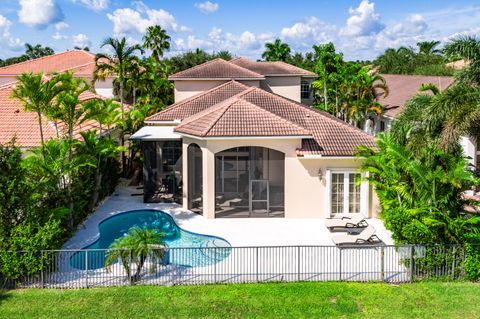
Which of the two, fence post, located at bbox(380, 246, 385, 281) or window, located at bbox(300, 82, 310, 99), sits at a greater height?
window, located at bbox(300, 82, 310, 99)

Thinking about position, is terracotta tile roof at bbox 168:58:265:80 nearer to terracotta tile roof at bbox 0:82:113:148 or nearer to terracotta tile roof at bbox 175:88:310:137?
terracotta tile roof at bbox 0:82:113:148

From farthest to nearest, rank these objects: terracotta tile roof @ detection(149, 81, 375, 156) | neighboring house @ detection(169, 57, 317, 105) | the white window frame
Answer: neighboring house @ detection(169, 57, 317, 105)
the white window frame
terracotta tile roof @ detection(149, 81, 375, 156)

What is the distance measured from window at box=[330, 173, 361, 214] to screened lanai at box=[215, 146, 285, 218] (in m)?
3.22

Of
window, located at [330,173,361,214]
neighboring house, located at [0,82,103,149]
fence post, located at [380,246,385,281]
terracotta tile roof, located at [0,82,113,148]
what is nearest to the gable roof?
terracotta tile roof, located at [0,82,113,148]

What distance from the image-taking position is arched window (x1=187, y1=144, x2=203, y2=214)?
100 ft

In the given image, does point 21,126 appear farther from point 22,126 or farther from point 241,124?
point 241,124

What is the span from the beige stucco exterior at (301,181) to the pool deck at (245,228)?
27.4 inches

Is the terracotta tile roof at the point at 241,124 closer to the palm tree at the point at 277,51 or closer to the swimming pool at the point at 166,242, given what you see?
the swimming pool at the point at 166,242

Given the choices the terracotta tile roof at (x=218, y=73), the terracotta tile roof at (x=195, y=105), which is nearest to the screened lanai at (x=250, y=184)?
the terracotta tile roof at (x=195, y=105)

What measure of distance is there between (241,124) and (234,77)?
1950cm

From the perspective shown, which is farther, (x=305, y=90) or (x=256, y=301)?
(x=305, y=90)

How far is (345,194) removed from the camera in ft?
97.0

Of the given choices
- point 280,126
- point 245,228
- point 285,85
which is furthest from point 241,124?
point 285,85

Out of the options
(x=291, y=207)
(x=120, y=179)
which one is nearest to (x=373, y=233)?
(x=291, y=207)
